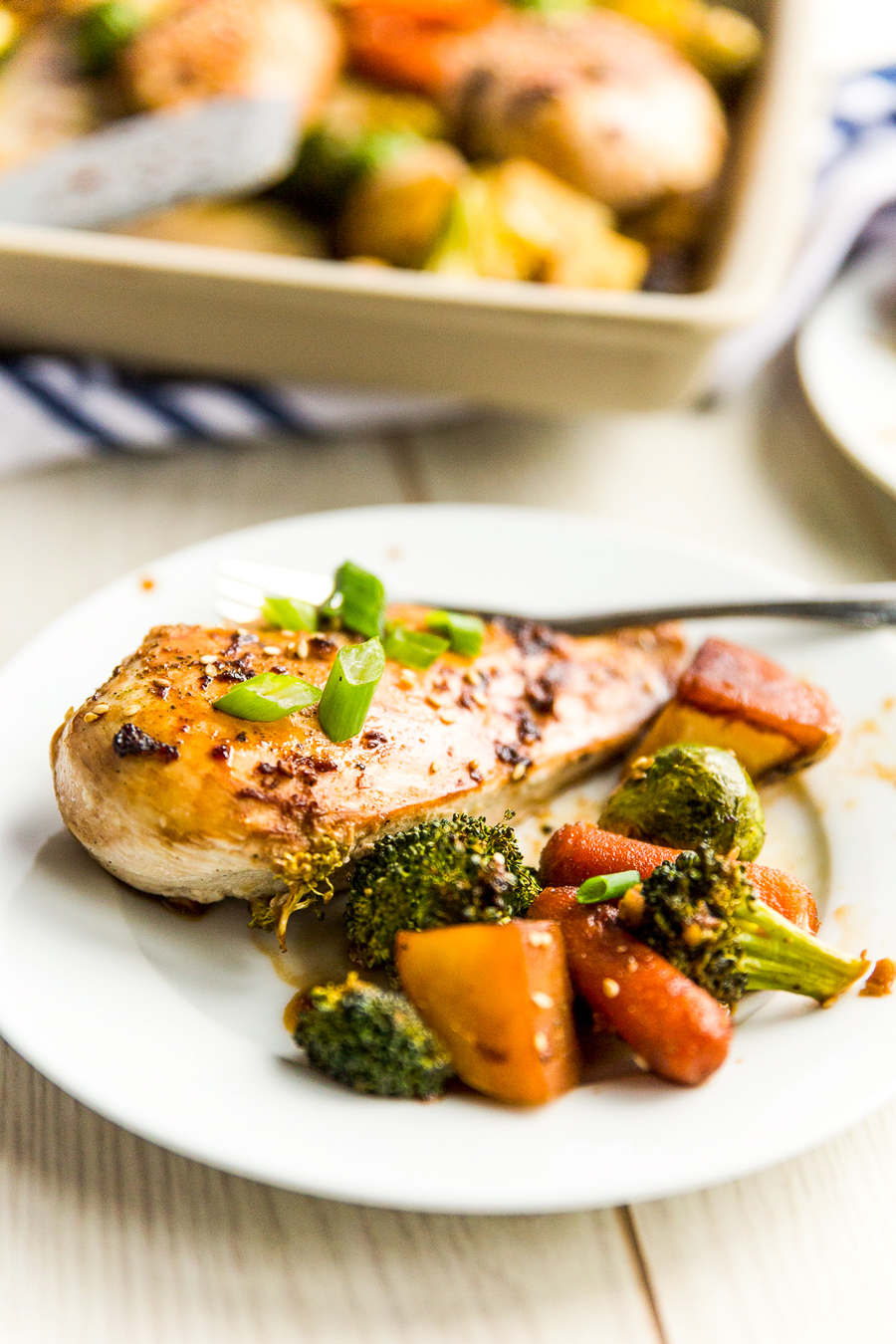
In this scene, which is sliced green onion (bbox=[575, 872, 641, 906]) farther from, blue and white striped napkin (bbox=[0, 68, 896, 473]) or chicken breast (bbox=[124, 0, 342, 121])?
chicken breast (bbox=[124, 0, 342, 121])

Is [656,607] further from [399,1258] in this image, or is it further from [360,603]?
[399,1258]

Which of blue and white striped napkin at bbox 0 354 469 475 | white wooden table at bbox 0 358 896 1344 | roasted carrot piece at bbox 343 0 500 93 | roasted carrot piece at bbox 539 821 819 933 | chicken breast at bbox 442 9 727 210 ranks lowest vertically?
blue and white striped napkin at bbox 0 354 469 475

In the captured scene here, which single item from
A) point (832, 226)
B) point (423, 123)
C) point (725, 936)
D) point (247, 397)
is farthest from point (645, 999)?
point (423, 123)

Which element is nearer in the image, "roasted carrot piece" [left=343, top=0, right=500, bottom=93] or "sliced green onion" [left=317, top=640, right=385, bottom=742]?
"sliced green onion" [left=317, top=640, right=385, bottom=742]

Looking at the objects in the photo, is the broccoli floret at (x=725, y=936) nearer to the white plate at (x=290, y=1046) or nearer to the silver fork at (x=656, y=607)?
the white plate at (x=290, y=1046)

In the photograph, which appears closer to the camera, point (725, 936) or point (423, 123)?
point (725, 936)

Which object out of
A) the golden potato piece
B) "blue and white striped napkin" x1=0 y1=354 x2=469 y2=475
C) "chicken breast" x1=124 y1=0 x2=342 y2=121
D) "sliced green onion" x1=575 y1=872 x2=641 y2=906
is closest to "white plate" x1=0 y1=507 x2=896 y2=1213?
"sliced green onion" x1=575 y1=872 x2=641 y2=906

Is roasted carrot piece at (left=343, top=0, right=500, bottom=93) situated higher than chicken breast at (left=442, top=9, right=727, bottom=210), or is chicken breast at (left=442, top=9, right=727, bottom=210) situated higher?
chicken breast at (left=442, top=9, right=727, bottom=210)

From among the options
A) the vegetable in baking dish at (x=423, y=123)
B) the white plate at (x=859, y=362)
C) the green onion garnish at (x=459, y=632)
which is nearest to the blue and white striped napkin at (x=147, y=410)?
the vegetable in baking dish at (x=423, y=123)
